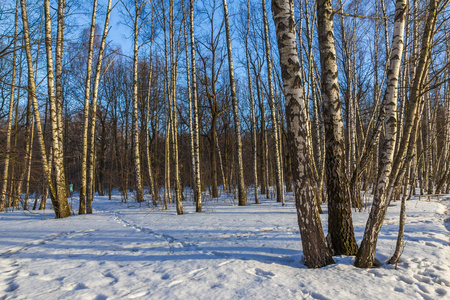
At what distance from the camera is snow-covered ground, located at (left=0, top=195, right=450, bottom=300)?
2.60 metres

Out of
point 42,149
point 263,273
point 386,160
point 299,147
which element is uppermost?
point 42,149

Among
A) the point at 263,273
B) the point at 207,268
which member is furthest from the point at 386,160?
the point at 207,268

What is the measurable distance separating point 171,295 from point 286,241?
243 centimetres

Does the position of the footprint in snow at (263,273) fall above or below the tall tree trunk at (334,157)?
below

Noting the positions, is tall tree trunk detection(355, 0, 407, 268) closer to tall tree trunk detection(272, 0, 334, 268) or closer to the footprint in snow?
tall tree trunk detection(272, 0, 334, 268)

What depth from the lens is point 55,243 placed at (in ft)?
15.6

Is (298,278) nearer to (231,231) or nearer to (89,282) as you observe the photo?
(89,282)

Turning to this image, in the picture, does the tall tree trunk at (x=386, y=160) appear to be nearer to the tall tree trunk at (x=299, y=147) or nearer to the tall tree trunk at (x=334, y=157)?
the tall tree trunk at (x=334, y=157)

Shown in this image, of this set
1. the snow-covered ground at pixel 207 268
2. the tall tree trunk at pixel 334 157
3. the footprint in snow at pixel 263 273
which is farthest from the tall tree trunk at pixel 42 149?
the tall tree trunk at pixel 334 157

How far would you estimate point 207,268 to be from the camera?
3.21 m

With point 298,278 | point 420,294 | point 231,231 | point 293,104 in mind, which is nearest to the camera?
point 420,294

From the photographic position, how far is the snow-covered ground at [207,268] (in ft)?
8.54

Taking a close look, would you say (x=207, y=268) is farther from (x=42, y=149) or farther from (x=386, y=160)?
(x=42, y=149)

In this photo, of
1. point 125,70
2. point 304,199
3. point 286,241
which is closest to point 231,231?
point 286,241
